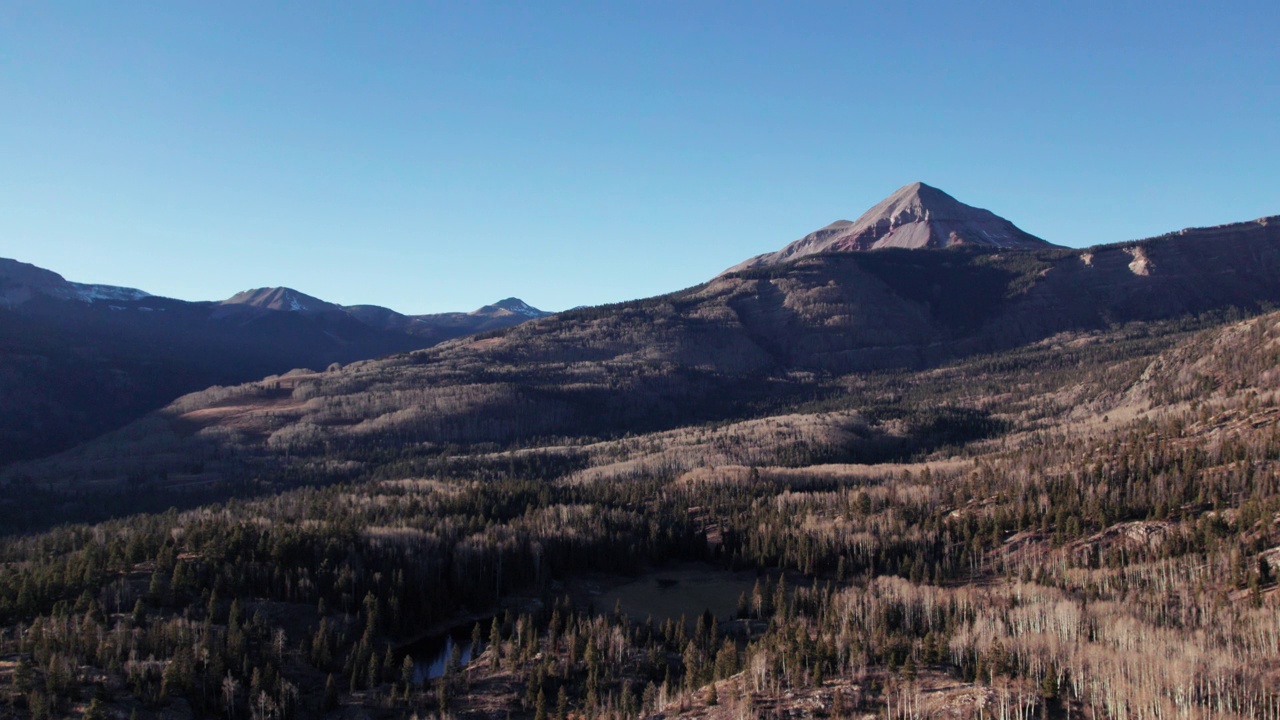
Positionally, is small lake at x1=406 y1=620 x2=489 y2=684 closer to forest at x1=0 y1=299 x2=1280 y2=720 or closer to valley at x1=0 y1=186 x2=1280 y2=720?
valley at x1=0 y1=186 x2=1280 y2=720

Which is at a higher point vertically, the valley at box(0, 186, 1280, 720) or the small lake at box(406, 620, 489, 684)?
the valley at box(0, 186, 1280, 720)

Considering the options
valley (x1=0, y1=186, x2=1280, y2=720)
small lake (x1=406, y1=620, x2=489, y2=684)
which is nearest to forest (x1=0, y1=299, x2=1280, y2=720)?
valley (x1=0, y1=186, x2=1280, y2=720)

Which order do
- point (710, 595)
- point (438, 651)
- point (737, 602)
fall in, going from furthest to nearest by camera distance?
point (710, 595) → point (737, 602) → point (438, 651)

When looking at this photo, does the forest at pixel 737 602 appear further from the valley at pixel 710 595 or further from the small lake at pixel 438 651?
the small lake at pixel 438 651

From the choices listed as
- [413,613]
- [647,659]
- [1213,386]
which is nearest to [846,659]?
[647,659]

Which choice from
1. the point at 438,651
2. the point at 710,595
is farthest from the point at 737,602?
the point at 438,651

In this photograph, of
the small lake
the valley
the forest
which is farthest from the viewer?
the small lake

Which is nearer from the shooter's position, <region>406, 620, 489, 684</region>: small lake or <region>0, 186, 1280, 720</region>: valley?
<region>0, 186, 1280, 720</region>: valley

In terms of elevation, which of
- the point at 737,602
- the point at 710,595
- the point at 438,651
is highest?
the point at 438,651

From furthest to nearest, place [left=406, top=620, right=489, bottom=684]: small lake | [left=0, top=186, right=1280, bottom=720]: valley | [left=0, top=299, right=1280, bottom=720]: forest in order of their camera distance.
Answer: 1. [left=406, top=620, right=489, bottom=684]: small lake
2. [left=0, top=186, right=1280, bottom=720]: valley
3. [left=0, top=299, right=1280, bottom=720]: forest

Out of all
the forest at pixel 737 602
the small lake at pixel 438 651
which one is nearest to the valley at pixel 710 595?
the forest at pixel 737 602

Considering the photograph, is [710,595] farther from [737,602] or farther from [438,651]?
[438,651]
